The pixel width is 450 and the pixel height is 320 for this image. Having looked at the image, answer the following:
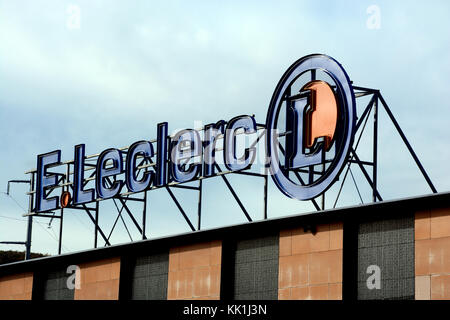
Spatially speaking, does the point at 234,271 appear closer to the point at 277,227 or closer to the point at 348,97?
the point at 277,227

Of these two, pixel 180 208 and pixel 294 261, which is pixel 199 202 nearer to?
pixel 180 208

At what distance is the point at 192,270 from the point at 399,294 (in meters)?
9.97

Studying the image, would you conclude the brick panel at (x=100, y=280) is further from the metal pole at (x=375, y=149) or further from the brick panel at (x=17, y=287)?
the metal pole at (x=375, y=149)

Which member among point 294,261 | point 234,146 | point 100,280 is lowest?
point 294,261

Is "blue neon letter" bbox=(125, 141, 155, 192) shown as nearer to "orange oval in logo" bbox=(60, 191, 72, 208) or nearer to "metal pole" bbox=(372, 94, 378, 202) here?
"orange oval in logo" bbox=(60, 191, 72, 208)


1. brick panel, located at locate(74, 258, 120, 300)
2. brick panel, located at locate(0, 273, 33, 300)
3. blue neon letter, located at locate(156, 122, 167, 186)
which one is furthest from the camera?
brick panel, located at locate(0, 273, 33, 300)

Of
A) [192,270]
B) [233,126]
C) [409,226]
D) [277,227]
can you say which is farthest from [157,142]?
[409,226]

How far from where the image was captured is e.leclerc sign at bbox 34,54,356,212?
118 ft

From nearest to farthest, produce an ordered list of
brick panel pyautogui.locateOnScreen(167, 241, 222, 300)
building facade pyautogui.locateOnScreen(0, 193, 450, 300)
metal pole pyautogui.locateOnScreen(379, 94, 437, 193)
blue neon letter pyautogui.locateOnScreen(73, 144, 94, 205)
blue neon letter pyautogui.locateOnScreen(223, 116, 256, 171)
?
building facade pyautogui.locateOnScreen(0, 193, 450, 300) → metal pole pyautogui.locateOnScreen(379, 94, 437, 193) → brick panel pyautogui.locateOnScreen(167, 241, 222, 300) → blue neon letter pyautogui.locateOnScreen(223, 116, 256, 171) → blue neon letter pyautogui.locateOnScreen(73, 144, 94, 205)

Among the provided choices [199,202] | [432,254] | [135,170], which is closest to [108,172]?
[135,170]

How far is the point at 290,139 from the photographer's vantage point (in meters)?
37.9

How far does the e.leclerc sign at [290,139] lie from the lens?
35.9 m

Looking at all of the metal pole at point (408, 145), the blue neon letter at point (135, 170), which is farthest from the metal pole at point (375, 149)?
the blue neon letter at point (135, 170)

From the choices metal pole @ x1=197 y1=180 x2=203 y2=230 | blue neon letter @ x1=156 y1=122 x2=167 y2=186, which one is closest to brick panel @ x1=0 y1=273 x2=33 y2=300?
blue neon letter @ x1=156 y1=122 x2=167 y2=186
